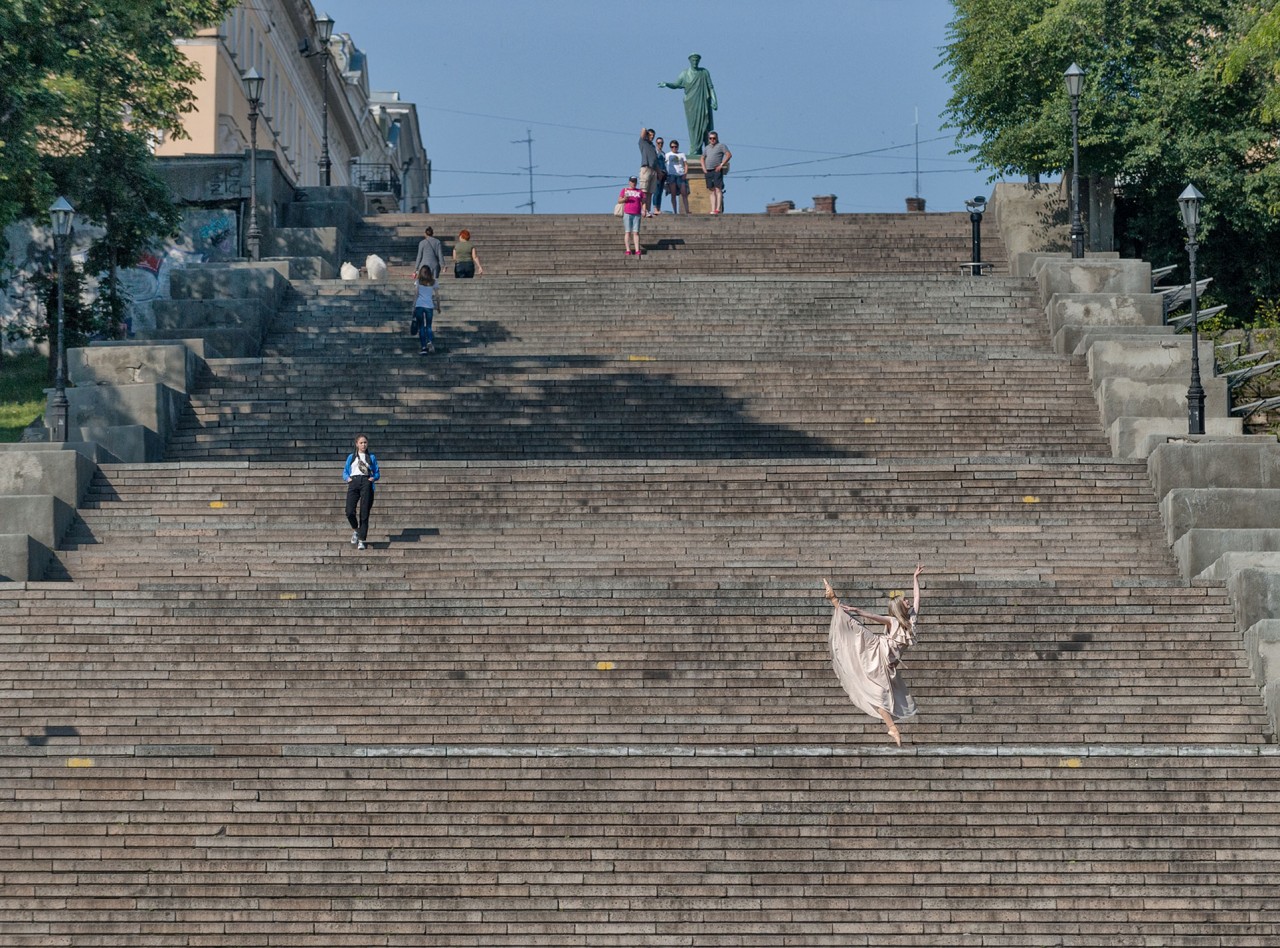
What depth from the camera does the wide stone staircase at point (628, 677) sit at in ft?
59.5

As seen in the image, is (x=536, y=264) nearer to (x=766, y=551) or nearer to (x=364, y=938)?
(x=766, y=551)

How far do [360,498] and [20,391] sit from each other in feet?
51.5

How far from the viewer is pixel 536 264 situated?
38.1 metres

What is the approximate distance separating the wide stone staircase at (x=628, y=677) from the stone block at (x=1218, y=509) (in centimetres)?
41

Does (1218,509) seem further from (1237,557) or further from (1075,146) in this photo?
(1075,146)

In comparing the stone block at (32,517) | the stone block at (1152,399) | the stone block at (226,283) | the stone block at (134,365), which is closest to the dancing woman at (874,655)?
the stone block at (32,517)

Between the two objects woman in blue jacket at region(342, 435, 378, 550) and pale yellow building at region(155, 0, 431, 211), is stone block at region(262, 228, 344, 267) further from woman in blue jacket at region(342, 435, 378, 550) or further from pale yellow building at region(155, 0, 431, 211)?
woman in blue jacket at region(342, 435, 378, 550)

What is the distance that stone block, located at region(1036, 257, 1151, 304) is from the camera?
33281 millimetres

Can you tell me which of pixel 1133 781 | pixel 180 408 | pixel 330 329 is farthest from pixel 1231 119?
pixel 1133 781

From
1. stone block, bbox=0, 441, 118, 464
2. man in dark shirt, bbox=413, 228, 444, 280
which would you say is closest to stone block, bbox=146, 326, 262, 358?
man in dark shirt, bbox=413, 228, 444, 280

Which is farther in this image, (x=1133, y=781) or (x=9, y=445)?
(x=9, y=445)

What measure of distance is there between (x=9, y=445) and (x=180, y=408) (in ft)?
11.3

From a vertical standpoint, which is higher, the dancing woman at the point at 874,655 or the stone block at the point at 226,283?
the stone block at the point at 226,283

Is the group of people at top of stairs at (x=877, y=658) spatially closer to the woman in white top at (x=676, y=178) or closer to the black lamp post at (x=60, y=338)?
the black lamp post at (x=60, y=338)
